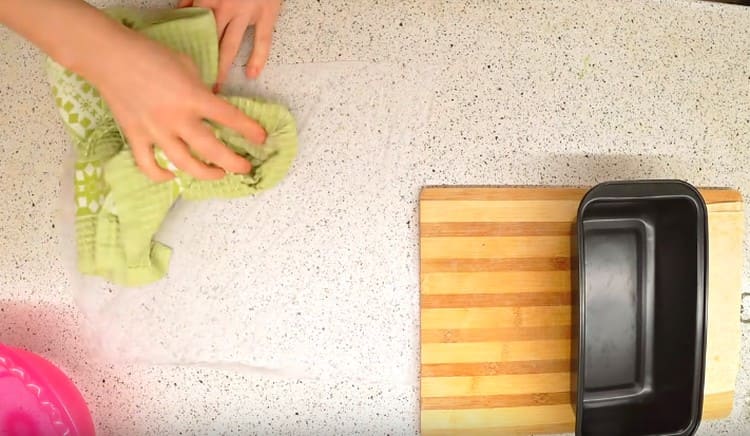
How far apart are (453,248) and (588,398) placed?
27 cm

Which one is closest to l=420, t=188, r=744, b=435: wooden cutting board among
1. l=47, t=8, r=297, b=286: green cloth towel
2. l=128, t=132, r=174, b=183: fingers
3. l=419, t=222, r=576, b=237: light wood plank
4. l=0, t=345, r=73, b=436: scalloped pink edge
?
l=419, t=222, r=576, b=237: light wood plank

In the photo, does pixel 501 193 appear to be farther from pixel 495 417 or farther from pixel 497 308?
pixel 495 417

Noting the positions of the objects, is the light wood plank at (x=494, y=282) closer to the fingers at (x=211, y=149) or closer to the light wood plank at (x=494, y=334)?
the light wood plank at (x=494, y=334)

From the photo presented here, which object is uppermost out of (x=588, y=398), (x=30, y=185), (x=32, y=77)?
(x=32, y=77)

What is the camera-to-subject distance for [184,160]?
629 mm

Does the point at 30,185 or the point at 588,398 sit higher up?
the point at 30,185

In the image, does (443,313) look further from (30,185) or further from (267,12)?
(30,185)

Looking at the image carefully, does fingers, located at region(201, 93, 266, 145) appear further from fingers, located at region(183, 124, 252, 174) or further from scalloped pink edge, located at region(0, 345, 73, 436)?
scalloped pink edge, located at region(0, 345, 73, 436)

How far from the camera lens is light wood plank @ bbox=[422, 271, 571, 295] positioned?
0.72m

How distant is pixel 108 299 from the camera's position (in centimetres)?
71

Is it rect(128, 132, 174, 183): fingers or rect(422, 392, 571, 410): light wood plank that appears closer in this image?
rect(128, 132, 174, 183): fingers

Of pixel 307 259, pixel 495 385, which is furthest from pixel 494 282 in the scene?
pixel 307 259

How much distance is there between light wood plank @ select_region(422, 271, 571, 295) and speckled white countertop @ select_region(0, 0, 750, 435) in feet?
0.10

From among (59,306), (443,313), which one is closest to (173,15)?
(59,306)
